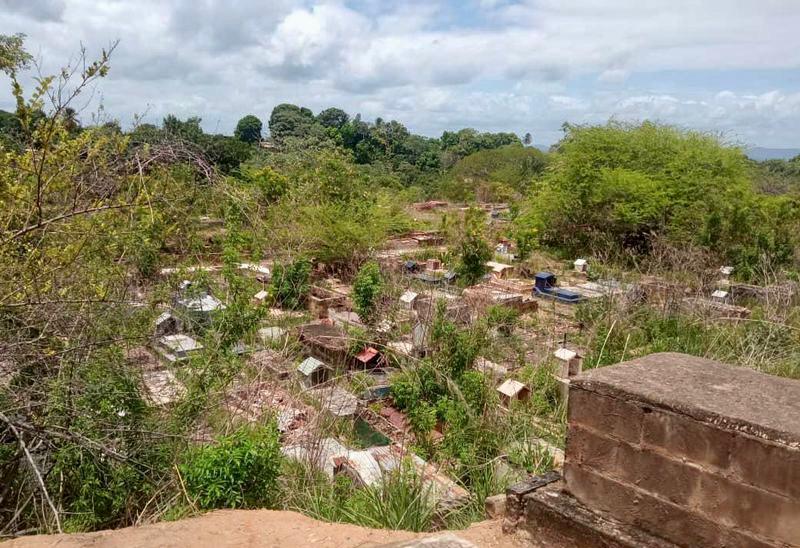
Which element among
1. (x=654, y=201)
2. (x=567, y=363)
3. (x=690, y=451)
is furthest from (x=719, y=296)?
(x=690, y=451)

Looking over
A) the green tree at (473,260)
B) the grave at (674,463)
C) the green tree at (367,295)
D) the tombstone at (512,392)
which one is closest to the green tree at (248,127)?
the green tree at (473,260)

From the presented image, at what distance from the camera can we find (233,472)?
4461 millimetres

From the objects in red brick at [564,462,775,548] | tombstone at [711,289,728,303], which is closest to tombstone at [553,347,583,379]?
tombstone at [711,289,728,303]

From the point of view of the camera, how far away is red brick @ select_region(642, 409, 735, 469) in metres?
2.66

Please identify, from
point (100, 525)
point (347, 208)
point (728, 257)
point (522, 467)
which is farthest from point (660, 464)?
point (728, 257)

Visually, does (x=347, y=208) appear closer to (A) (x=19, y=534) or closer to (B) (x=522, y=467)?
(B) (x=522, y=467)

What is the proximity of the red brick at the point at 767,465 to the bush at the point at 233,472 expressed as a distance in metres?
2.98

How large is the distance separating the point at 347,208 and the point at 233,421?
38.7 feet

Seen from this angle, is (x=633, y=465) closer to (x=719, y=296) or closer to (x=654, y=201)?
(x=719, y=296)

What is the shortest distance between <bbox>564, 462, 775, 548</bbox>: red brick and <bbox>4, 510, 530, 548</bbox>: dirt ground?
54 cm

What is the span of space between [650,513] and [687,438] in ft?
1.35

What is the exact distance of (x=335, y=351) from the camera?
8984mm

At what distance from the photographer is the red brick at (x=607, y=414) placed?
2930 millimetres

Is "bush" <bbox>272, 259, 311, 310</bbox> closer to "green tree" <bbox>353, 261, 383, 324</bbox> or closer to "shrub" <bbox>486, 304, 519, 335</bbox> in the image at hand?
"green tree" <bbox>353, 261, 383, 324</bbox>
